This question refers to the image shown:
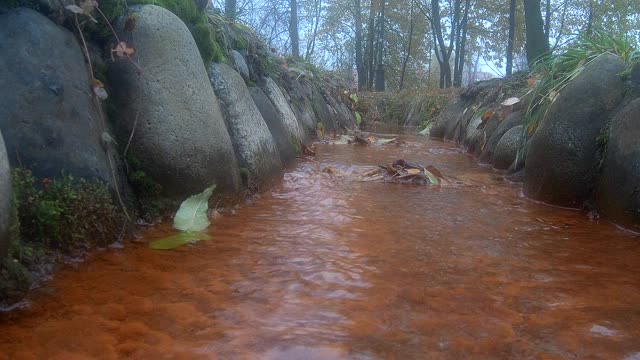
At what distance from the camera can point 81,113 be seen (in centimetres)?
251

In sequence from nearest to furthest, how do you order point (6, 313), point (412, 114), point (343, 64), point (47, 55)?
point (6, 313)
point (47, 55)
point (412, 114)
point (343, 64)

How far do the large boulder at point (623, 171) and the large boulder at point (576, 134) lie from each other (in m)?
0.20

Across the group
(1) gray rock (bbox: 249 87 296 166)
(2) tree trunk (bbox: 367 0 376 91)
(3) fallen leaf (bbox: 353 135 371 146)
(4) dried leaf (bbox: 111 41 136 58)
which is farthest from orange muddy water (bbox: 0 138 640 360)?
(2) tree trunk (bbox: 367 0 376 91)

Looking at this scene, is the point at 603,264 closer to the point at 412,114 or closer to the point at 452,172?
the point at 452,172

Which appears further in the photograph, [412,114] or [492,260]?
[412,114]

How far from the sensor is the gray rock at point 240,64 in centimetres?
488

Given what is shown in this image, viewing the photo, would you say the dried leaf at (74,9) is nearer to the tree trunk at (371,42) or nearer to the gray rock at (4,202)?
the gray rock at (4,202)

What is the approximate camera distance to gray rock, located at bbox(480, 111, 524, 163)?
646 cm

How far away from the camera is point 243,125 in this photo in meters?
3.92

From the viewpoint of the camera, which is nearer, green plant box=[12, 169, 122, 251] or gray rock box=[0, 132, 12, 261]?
gray rock box=[0, 132, 12, 261]

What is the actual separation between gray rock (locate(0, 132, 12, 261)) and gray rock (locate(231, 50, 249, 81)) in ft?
10.5

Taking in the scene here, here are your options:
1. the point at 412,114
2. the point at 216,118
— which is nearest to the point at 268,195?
the point at 216,118

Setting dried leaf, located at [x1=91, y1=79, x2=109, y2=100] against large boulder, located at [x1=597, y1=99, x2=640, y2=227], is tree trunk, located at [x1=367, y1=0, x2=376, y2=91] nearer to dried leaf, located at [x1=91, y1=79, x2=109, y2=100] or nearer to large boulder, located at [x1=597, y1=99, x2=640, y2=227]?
large boulder, located at [x1=597, y1=99, x2=640, y2=227]

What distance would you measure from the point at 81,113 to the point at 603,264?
267cm
